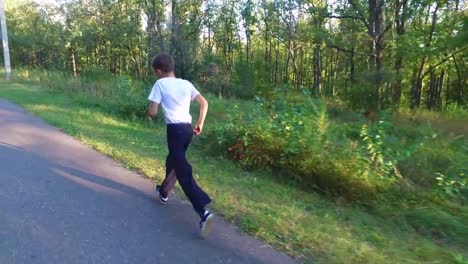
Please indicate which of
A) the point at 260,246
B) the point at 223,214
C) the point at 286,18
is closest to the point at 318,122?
the point at 223,214

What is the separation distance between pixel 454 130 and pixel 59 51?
34.1 m

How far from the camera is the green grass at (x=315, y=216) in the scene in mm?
3412

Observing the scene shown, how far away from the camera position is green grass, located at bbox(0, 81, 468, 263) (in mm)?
3412

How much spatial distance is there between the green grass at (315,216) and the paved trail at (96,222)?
328 millimetres

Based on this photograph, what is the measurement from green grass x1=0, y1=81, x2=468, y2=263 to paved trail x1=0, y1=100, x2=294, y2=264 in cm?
33

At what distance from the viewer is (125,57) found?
38719 mm

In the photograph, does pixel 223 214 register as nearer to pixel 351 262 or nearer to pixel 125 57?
pixel 351 262

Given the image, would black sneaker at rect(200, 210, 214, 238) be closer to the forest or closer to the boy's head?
the forest

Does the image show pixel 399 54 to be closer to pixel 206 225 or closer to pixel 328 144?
pixel 328 144

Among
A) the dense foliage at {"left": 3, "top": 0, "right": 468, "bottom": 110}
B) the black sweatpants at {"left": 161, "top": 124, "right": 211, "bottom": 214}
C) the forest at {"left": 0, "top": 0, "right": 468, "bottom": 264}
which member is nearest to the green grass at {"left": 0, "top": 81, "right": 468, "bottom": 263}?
the forest at {"left": 0, "top": 0, "right": 468, "bottom": 264}

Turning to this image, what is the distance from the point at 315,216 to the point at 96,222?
8.22 ft

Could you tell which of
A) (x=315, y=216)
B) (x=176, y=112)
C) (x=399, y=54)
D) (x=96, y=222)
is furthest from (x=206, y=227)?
(x=399, y=54)

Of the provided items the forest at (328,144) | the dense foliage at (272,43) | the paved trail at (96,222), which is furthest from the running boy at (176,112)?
the dense foliage at (272,43)

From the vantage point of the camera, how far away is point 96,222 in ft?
12.0
